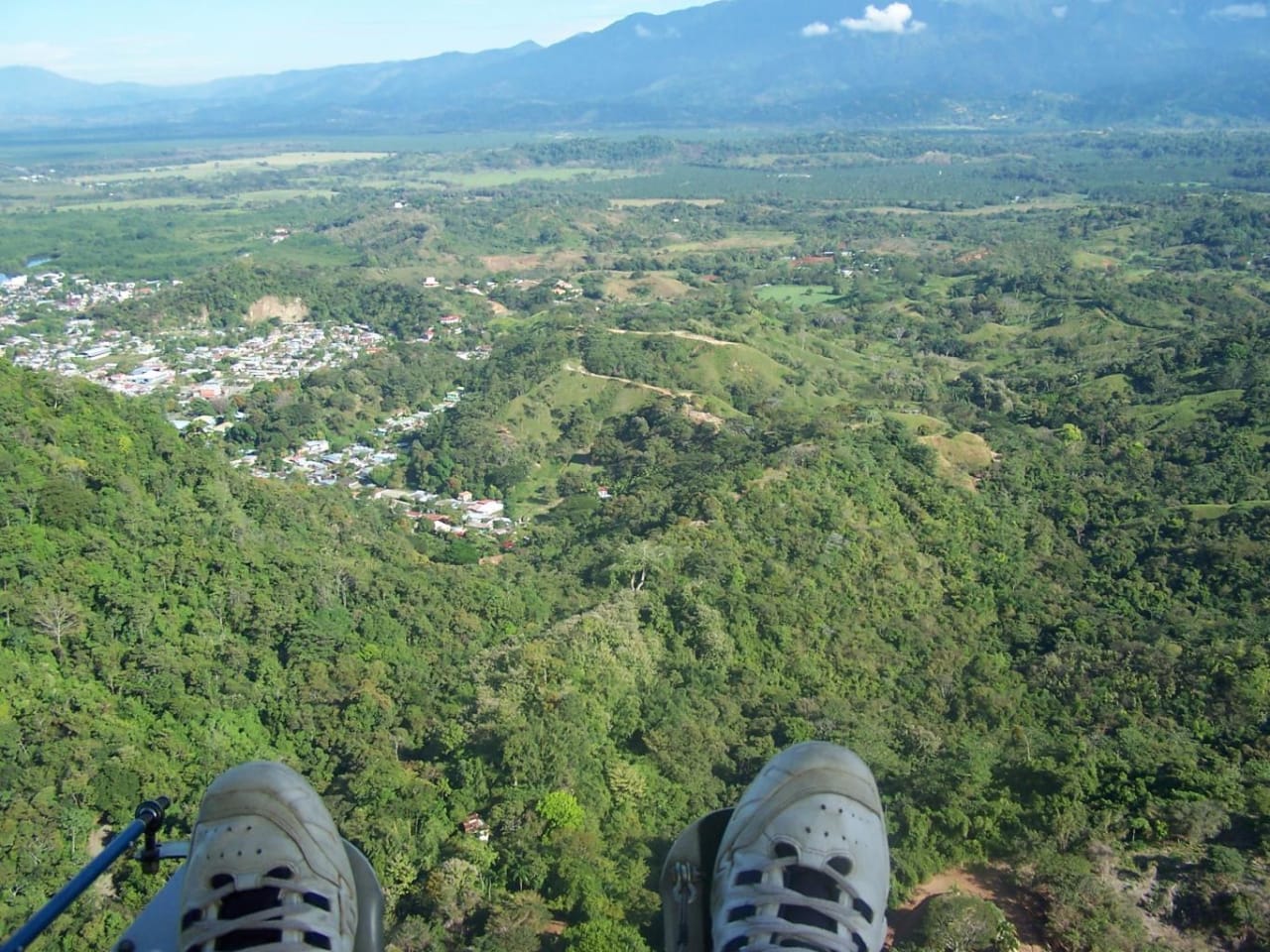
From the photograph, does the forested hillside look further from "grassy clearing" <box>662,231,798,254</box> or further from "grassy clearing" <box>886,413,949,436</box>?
"grassy clearing" <box>662,231,798,254</box>

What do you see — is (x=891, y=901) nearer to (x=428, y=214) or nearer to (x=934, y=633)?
(x=934, y=633)

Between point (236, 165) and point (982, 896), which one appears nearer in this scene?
point (982, 896)

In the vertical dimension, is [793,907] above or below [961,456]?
above

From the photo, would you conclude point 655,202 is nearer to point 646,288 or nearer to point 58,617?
point 646,288

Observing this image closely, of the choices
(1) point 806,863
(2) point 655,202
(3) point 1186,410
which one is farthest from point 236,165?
(1) point 806,863

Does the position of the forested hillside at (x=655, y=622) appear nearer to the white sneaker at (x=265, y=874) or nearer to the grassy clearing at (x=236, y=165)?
the white sneaker at (x=265, y=874)

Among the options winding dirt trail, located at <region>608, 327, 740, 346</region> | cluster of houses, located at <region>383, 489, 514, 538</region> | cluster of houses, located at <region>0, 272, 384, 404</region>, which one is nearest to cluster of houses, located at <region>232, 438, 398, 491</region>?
cluster of houses, located at <region>383, 489, 514, 538</region>

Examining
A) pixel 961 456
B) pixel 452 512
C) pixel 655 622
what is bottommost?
pixel 452 512

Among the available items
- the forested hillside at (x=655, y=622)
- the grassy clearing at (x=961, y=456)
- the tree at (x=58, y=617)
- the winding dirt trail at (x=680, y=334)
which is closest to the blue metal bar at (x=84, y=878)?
the forested hillside at (x=655, y=622)
